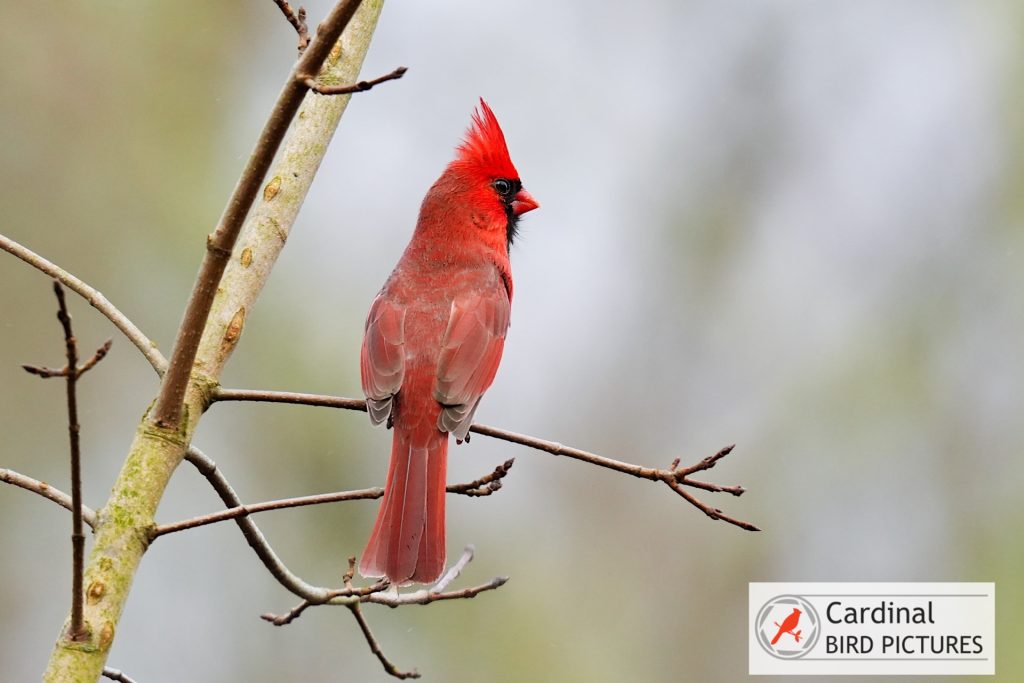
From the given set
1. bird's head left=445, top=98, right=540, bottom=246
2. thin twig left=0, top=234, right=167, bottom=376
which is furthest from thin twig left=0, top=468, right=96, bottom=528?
bird's head left=445, top=98, right=540, bottom=246

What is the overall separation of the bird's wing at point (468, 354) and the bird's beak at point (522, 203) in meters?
0.54

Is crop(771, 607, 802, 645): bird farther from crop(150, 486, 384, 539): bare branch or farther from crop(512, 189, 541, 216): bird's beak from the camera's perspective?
crop(150, 486, 384, 539): bare branch

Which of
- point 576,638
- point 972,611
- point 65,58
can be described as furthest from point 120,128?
point 972,611

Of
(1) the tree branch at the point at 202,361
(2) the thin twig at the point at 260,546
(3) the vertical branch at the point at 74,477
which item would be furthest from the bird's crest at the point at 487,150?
(3) the vertical branch at the point at 74,477

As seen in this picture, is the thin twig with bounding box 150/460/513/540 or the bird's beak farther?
the bird's beak

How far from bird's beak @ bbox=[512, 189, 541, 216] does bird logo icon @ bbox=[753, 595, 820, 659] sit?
2310 mm

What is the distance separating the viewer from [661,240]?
984 cm

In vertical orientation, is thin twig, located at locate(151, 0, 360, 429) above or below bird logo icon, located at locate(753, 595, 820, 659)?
below

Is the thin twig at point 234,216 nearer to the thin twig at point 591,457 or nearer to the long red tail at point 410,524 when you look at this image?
the thin twig at point 591,457

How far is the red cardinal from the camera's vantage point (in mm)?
3221

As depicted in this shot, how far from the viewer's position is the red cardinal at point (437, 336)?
3.22 metres

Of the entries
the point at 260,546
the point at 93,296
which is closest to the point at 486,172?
the point at 93,296

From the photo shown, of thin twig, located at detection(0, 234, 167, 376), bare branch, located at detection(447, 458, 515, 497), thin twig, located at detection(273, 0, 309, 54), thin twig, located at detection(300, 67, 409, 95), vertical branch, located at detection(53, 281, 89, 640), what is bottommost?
vertical branch, located at detection(53, 281, 89, 640)

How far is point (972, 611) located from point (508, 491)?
11.1ft
